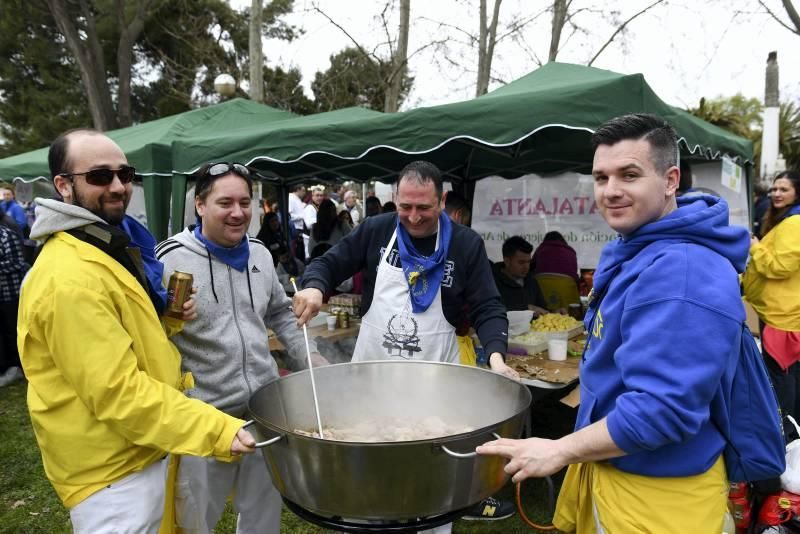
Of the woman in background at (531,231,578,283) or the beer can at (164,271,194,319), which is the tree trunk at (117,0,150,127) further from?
the beer can at (164,271,194,319)

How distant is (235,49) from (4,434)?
46.0 feet

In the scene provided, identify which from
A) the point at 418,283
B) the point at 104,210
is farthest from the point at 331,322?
the point at 104,210

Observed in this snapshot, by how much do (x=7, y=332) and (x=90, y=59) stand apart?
1066 cm

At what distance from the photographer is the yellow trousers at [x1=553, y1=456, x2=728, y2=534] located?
46.5 inches

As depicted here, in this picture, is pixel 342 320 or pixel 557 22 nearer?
pixel 342 320

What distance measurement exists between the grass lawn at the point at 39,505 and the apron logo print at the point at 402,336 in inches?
47.1

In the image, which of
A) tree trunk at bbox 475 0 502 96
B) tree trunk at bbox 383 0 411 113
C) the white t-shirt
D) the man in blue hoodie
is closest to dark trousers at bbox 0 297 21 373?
the man in blue hoodie

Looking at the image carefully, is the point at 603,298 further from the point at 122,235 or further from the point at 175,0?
the point at 175,0

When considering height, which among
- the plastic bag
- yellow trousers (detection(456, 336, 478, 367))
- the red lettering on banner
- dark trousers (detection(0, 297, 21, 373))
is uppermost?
the red lettering on banner

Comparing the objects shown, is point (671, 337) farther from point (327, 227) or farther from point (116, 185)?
point (327, 227)

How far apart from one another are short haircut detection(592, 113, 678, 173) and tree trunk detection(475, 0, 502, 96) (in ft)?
34.7

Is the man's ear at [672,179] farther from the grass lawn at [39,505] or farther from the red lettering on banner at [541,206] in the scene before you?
the red lettering on banner at [541,206]

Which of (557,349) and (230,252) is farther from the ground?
(230,252)

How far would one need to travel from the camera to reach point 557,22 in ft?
37.1
